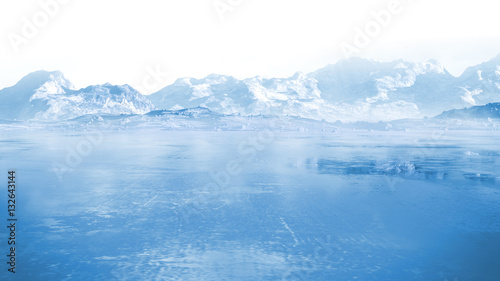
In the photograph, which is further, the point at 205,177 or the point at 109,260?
the point at 205,177

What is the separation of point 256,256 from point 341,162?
1865 inches

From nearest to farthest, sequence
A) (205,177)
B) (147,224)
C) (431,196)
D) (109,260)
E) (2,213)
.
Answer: (109,260)
(147,224)
(2,213)
(431,196)
(205,177)

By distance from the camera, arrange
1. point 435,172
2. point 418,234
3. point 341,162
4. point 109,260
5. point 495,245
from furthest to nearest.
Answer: point 341,162 → point 435,172 → point 418,234 → point 495,245 → point 109,260

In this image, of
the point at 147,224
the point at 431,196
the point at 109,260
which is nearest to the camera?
the point at 109,260

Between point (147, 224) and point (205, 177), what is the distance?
22471mm

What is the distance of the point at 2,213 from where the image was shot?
34.1m

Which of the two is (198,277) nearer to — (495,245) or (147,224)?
(147,224)

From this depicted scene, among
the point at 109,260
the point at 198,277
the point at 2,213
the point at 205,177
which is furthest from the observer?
the point at 205,177

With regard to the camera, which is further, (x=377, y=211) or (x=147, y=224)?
(x=377, y=211)

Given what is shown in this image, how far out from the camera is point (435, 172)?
57.5 m

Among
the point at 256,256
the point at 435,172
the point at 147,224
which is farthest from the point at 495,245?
the point at 435,172

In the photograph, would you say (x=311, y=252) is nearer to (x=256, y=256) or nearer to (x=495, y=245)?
(x=256, y=256)

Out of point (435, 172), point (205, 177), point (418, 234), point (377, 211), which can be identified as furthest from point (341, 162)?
point (418, 234)

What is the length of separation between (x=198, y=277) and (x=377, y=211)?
18.6 metres
